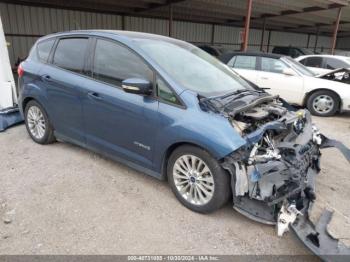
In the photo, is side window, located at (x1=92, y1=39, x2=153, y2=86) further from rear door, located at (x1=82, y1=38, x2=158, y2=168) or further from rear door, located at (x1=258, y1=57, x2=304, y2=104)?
rear door, located at (x1=258, y1=57, x2=304, y2=104)

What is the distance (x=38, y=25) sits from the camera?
13.6m

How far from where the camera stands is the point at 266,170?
262 cm

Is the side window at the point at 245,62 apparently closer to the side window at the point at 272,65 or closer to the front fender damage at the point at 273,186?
the side window at the point at 272,65

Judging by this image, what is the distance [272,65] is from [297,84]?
2.62ft

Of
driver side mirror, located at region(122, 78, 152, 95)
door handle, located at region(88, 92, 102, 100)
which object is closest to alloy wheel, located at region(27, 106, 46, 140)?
door handle, located at region(88, 92, 102, 100)

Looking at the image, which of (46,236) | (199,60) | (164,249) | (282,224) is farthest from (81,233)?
(199,60)

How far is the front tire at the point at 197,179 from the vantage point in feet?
9.15

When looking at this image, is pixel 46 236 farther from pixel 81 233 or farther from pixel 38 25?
pixel 38 25

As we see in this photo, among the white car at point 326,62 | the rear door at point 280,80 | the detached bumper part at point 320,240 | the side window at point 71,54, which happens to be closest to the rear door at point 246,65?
the rear door at point 280,80

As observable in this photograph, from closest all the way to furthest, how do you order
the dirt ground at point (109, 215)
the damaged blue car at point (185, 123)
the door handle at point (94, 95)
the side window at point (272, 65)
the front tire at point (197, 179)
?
the dirt ground at point (109, 215) < the damaged blue car at point (185, 123) < the front tire at point (197, 179) < the door handle at point (94, 95) < the side window at point (272, 65)

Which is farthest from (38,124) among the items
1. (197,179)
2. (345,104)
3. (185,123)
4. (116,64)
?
(345,104)

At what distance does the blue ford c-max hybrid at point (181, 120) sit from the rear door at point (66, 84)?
0.01 m

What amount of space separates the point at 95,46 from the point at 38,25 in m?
11.8

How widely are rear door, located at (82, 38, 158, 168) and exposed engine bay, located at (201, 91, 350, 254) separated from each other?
2.30ft
